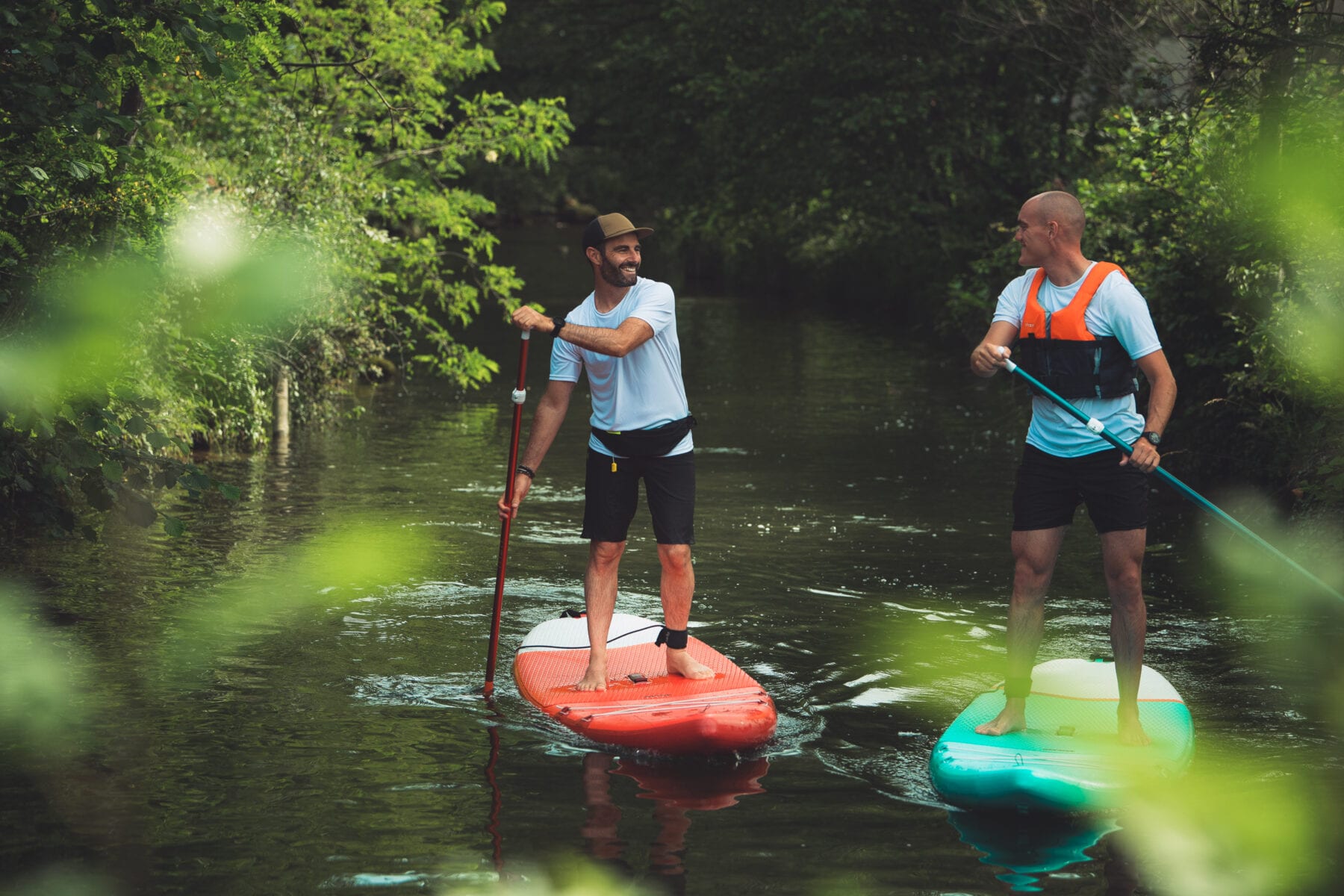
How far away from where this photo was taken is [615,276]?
646 cm

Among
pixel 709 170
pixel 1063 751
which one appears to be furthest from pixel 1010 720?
pixel 709 170

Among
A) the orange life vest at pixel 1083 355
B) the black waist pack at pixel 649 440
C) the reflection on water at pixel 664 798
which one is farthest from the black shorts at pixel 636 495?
the orange life vest at pixel 1083 355

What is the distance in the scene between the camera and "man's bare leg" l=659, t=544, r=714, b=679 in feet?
21.7

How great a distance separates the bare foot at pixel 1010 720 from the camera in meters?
5.88

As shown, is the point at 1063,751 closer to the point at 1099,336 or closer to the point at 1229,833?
the point at 1229,833

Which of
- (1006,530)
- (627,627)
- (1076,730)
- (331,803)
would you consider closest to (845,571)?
(1006,530)

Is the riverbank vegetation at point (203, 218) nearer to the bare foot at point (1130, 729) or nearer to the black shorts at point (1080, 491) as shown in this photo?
the black shorts at point (1080, 491)

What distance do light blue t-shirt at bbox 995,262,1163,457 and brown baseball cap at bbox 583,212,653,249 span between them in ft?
5.06

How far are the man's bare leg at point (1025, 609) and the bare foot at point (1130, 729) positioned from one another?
345 mm

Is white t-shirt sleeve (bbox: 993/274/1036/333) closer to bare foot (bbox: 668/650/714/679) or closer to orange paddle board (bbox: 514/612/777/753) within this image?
orange paddle board (bbox: 514/612/777/753)

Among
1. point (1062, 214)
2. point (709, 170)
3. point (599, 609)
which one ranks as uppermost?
point (709, 170)

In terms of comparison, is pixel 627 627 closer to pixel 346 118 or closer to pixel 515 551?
pixel 515 551

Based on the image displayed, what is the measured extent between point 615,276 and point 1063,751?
2.51m

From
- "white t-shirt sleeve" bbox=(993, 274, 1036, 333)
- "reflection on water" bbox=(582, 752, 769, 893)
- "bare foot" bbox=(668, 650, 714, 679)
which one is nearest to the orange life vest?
"white t-shirt sleeve" bbox=(993, 274, 1036, 333)
